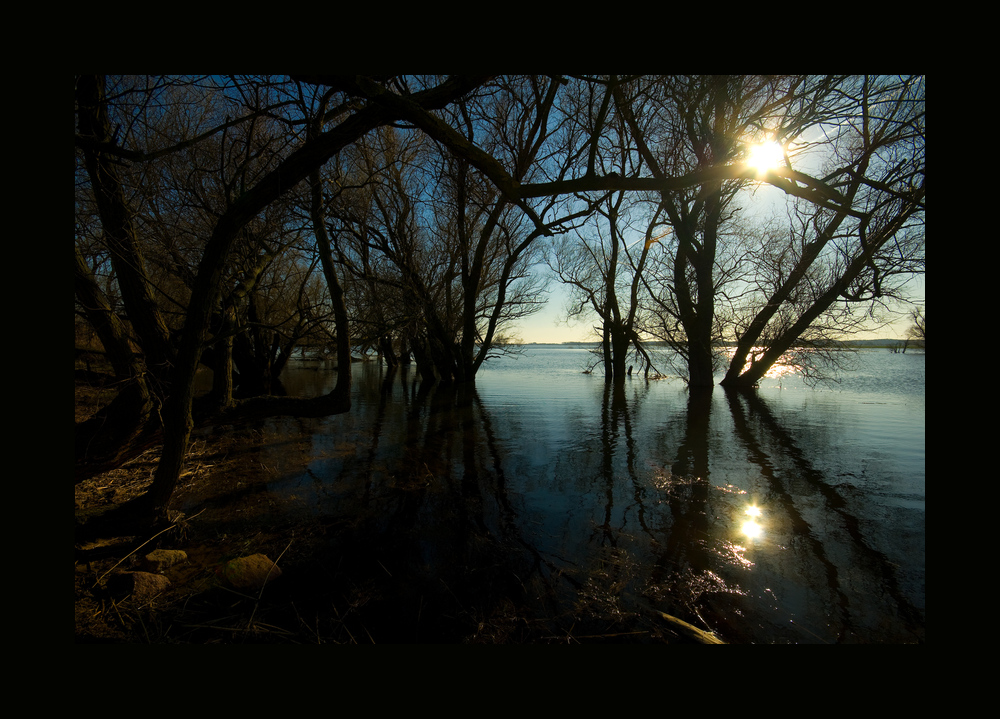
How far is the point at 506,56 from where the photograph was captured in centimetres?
302

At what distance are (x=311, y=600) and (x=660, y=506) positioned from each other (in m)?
3.83

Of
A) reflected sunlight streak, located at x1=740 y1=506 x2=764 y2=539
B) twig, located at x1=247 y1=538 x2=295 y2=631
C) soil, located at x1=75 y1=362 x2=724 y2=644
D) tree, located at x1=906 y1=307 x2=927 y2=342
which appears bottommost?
soil, located at x1=75 y1=362 x2=724 y2=644

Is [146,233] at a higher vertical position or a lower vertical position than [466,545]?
higher

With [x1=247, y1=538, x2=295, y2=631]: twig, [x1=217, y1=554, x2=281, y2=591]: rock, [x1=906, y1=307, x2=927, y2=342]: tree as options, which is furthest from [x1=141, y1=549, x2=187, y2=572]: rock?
[x1=906, y1=307, x2=927, y2=342]: tree

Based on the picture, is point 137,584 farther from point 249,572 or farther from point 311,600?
point 311,600

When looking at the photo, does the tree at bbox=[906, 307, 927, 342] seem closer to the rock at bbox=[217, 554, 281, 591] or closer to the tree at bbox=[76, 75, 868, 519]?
the tree at bbox=[76, 75, 868, 519]

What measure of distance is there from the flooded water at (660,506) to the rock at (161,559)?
47.6 inches

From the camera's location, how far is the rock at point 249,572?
3.29m

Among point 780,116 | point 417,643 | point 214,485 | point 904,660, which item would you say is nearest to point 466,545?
point 417,643

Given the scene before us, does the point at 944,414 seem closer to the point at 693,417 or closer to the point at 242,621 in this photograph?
the point at 242,621

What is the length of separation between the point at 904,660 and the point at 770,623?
82 centimetres

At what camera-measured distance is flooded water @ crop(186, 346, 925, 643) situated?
10.7 feet

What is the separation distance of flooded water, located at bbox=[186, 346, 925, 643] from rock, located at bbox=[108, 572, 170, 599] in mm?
1619

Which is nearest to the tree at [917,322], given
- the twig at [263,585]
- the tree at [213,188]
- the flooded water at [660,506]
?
the flooded water at [660,506]
